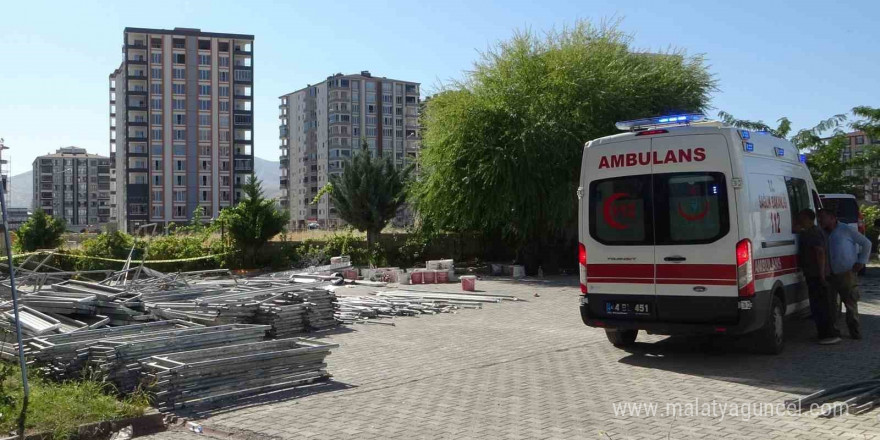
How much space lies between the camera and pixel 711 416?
6906 mm

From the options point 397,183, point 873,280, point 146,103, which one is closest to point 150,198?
point 146,103

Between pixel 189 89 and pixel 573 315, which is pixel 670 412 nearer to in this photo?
pixel 573 315

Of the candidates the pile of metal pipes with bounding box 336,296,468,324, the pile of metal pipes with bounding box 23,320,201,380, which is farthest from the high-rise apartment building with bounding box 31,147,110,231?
the pile of metal pipes with bounding box 23,320,201,380

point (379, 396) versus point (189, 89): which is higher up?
A: point (189, 89)

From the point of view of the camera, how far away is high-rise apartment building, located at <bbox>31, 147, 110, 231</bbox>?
173 m

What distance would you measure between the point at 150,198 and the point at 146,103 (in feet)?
44.5

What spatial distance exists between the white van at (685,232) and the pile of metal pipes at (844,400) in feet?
5.15

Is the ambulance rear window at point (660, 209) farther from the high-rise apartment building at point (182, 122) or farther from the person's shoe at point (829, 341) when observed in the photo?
the high-rise apartment building at point (182, 122)

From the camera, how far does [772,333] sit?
9695 millimetres

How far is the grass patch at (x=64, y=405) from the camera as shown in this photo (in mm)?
6465

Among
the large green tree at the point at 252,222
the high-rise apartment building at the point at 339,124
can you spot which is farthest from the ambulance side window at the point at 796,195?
the high-rise apartment building at the point at 339,124

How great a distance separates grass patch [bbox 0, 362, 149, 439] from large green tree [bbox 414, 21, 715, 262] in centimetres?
1824

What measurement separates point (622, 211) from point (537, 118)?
15.2 m

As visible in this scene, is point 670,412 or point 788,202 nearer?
point 670,412
